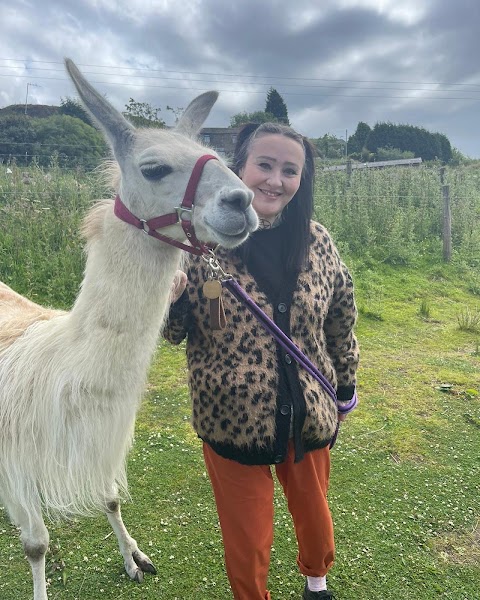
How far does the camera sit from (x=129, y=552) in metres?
2.43

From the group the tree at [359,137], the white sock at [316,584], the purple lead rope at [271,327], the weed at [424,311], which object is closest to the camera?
the purple lead rope at [271,327]

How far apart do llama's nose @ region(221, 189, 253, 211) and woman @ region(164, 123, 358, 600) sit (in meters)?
0.35

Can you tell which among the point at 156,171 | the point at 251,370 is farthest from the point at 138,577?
the point at 156,171

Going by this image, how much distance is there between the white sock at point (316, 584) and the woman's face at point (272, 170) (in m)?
1.67

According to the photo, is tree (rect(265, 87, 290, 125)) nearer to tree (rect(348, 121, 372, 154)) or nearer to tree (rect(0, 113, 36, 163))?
tree (rect(348, 121, 372, 154))

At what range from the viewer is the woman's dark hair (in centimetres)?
176

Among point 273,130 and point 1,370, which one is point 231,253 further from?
point 1,370

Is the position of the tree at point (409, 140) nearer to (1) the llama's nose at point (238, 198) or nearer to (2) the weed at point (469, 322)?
(2) the weed at point (469, 322)

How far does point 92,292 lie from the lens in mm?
1624

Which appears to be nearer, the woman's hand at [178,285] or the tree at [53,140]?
the woman's hand at [178,285]

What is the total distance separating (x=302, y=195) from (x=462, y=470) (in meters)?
2.56

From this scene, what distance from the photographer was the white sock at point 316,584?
2127 mm

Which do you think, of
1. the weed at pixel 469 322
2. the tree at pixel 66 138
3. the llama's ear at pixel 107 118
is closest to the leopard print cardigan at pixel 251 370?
the llama's ear at pixel 107 118

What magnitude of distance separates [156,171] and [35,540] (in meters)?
1.67
